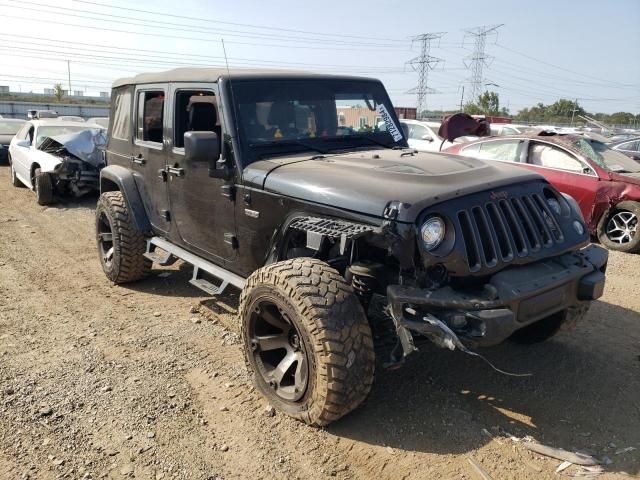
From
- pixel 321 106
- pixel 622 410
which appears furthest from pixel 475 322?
pixel 321 106

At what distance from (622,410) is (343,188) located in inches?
91.2

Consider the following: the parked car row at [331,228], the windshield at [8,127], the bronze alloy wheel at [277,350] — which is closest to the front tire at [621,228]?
the parked car row at [331,228]

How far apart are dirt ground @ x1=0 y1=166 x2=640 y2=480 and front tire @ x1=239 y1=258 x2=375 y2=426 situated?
209mm

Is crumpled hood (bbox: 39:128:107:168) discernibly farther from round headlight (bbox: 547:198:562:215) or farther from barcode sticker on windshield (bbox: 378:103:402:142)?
round headlight (bbox: 547:198:562:215)

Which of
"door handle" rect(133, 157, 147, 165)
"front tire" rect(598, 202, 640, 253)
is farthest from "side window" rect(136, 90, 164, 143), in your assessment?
"front tire" rect(598, 202, 640, 253)

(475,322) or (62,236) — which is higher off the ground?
(475,322)

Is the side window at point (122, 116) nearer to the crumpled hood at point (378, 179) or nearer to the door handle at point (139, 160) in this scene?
the door handle at point (139, 160)

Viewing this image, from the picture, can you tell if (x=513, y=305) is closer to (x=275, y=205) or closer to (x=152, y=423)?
(x=275, y=205)

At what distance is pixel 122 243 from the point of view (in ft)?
17.9

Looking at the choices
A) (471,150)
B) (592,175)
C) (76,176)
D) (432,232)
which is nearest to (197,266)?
(432,232)

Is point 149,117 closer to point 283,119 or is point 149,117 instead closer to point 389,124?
point 283,119

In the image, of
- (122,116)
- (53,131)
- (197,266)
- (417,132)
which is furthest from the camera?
(417,132)

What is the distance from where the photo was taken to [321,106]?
441cm

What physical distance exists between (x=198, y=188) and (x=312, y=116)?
1084 millimetres
